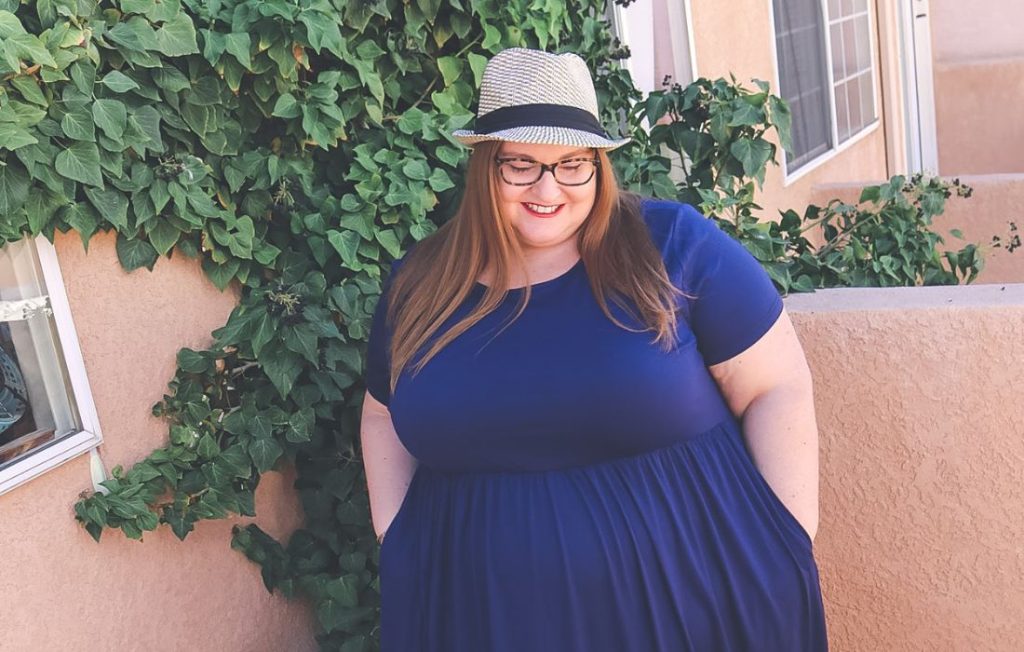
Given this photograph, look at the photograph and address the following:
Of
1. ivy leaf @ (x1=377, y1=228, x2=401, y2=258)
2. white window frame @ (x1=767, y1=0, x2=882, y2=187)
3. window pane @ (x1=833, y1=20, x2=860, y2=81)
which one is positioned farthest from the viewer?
window pane @ (x1=833, y1=20, x2=860, y2=81)

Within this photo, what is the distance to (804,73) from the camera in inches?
261

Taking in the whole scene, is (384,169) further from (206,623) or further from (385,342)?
(206,623)

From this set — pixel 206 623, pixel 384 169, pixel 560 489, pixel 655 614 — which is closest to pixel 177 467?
pixel 206 623

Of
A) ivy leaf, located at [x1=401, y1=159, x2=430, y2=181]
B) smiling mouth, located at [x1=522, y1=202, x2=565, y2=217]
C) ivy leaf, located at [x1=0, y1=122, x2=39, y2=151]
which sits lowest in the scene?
smiling mouth, located at [x1=522, y1=202, x2=565, y2=217]

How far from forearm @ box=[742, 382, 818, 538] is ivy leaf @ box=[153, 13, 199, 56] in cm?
138

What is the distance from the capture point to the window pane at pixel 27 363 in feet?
7.22

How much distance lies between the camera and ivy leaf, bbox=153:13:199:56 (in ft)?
7.55

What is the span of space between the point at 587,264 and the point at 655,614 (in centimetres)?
62

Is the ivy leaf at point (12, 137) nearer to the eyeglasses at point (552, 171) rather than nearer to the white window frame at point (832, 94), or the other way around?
the eyeglasses at point (552, 171)

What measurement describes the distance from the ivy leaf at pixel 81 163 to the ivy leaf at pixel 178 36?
0.26 m

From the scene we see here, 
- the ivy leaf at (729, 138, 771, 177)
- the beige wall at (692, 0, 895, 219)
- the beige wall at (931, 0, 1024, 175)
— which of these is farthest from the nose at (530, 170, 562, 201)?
the beige wall at (931, 0, 1024, 175)

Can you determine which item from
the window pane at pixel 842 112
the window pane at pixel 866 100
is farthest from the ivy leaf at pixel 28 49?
the window pane at pixel 866 100

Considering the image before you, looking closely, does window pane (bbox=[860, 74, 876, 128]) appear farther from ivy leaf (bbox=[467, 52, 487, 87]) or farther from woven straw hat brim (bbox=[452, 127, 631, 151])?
woven straw hat brim (bbox=[452, 127, 631, 151])

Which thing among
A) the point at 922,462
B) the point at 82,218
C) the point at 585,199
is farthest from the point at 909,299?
the point at 82,218
